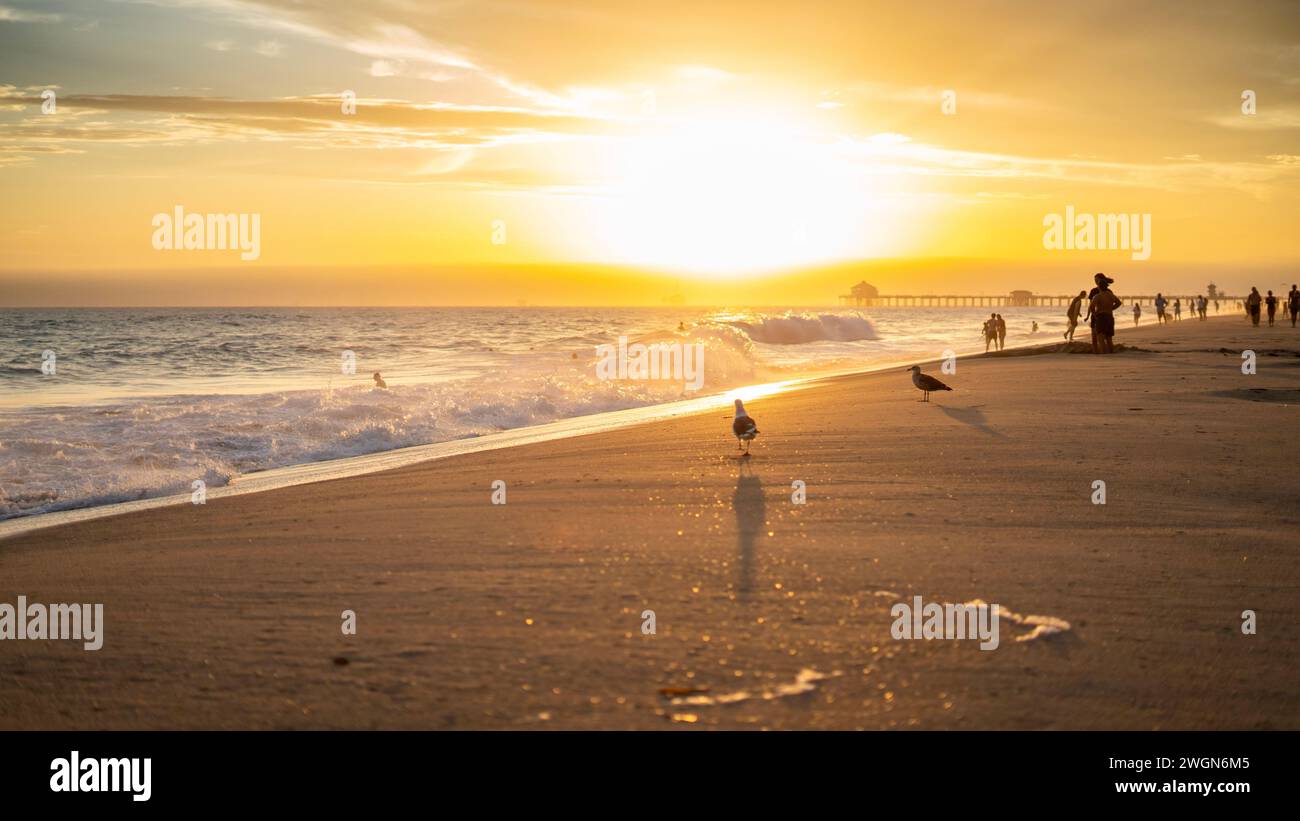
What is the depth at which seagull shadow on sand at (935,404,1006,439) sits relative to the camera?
447 inches

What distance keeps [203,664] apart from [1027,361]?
2327 centimetres

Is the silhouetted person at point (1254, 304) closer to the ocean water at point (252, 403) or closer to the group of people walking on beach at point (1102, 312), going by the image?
the ocean water at point (252, 403)

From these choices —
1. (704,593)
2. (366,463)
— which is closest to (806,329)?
(366,463)

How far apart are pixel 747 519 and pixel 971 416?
22.7ft

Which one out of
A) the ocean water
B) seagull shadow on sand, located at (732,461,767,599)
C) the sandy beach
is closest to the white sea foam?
the ocean water

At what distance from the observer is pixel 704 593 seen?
17.1 ft

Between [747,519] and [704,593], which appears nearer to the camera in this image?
[704,593]

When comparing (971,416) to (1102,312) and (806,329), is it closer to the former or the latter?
(1102,312)

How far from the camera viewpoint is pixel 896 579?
17.8 ft

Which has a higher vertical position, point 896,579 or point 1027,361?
point 1027,361

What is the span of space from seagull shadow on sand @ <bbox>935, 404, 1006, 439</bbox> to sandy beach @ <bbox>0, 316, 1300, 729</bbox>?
1.06 metres

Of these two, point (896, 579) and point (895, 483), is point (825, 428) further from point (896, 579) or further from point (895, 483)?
point (896, 579)

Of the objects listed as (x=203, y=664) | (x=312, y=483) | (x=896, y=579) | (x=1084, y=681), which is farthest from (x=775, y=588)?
(x=312, y=483)

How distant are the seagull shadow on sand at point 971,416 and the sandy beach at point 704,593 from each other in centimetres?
106
